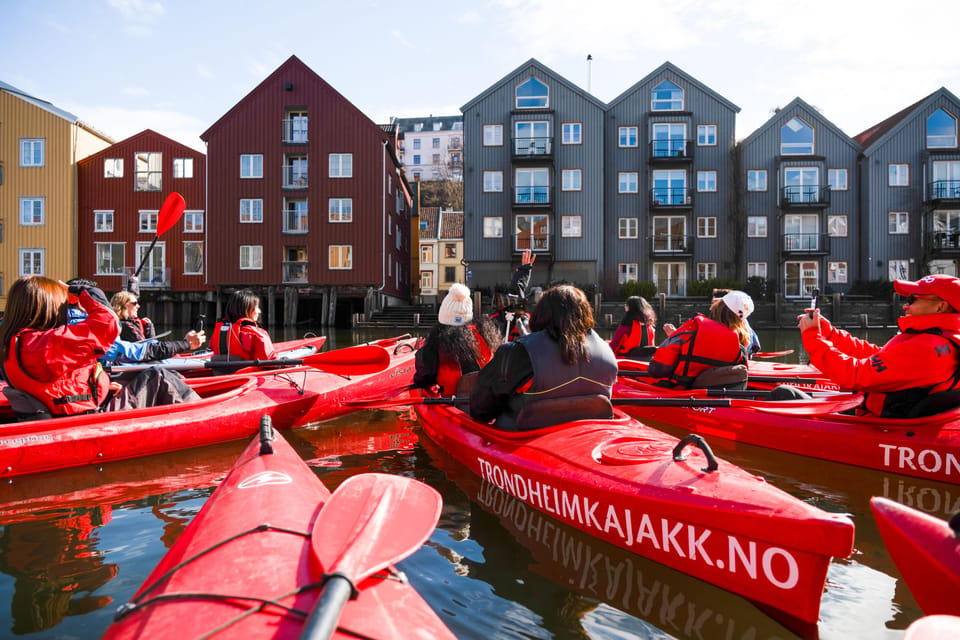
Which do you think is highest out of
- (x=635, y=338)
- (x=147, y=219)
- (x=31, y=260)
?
(x=147, y=219)

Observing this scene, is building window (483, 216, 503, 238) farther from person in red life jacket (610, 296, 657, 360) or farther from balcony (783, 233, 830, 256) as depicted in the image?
person in red life jacket (610, 296, 657, 360)

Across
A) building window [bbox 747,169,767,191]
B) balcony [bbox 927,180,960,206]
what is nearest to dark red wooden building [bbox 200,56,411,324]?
building window [bbox 747,169,767,191]

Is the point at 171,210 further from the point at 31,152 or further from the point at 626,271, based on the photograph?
the point at 31,152

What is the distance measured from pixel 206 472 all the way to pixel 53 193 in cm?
3083

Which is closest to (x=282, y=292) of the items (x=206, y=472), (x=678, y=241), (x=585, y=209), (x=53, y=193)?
(x=53, y=193)

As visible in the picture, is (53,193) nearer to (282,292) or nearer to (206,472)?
(282,292)

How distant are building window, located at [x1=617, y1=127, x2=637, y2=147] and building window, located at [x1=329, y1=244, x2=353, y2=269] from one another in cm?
1457

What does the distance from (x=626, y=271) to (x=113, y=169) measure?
2605cm

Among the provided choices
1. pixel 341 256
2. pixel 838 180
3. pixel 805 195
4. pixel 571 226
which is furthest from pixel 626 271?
pixel 341 256

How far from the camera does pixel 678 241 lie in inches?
1181

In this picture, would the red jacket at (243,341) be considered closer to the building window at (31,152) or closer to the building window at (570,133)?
the building window at (570,133)

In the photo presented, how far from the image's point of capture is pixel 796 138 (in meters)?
29.9

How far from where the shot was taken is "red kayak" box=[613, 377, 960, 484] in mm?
4367

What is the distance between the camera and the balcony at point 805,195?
96.5ft
